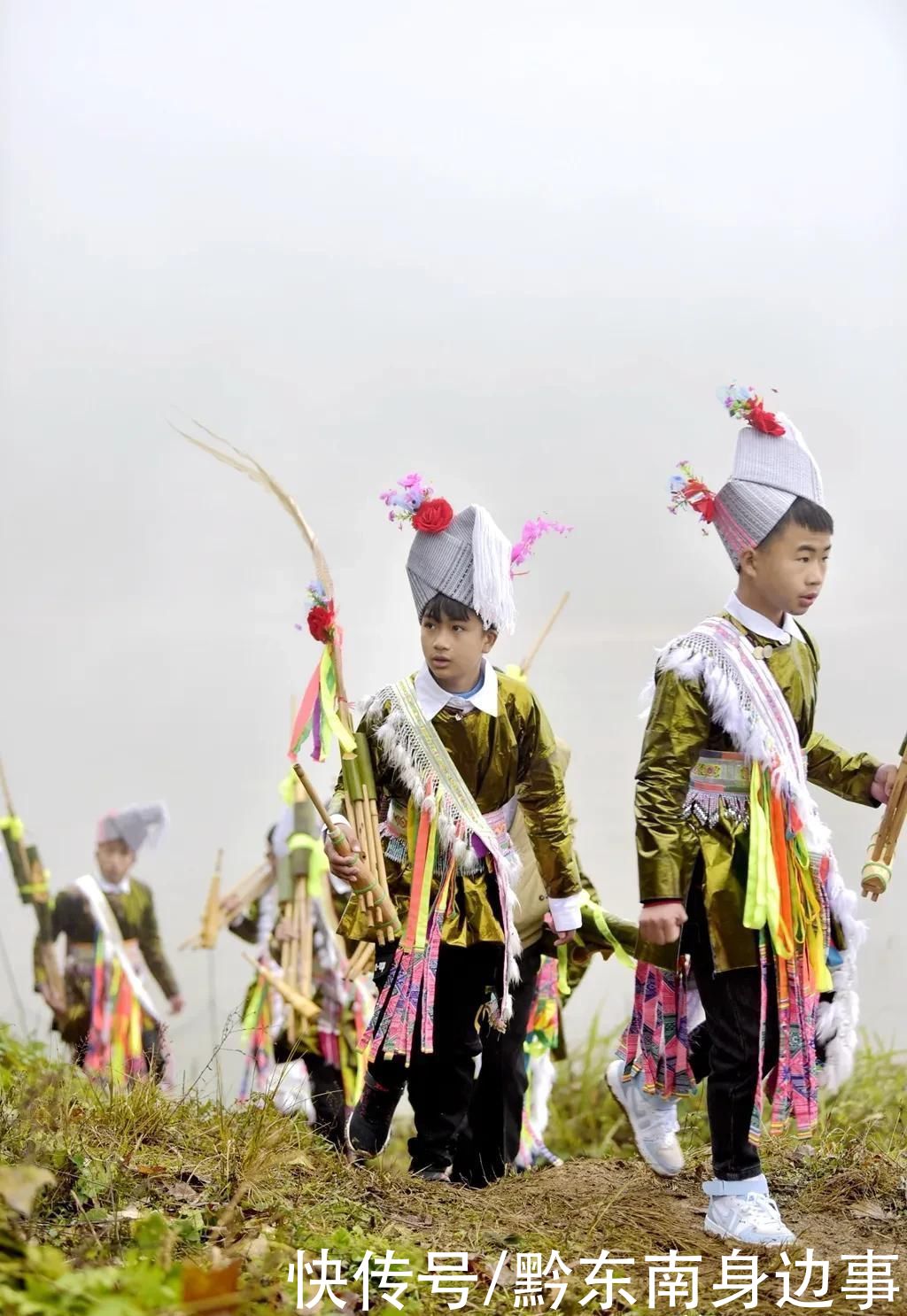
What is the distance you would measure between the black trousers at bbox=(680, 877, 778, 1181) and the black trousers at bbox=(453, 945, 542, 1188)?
82 centimetres

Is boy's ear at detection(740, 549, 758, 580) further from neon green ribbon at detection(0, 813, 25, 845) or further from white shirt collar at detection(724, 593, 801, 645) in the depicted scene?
neon green ribbon at detection(0, 813, 25, 845)

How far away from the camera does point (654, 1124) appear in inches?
140

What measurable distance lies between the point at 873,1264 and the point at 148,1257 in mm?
1516

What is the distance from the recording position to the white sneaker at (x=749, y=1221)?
124 inches

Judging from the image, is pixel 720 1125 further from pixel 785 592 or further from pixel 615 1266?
pixel 785 592

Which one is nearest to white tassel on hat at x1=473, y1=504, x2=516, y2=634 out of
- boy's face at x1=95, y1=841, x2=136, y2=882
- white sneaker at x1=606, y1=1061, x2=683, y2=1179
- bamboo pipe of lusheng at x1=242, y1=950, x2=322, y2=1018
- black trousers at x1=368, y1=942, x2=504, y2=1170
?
black trousers at x1=368, y1=942, x2=504, y2=1170

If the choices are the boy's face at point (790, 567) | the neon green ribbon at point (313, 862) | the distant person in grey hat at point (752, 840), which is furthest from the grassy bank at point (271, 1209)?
the boy's face at point (790, 567)

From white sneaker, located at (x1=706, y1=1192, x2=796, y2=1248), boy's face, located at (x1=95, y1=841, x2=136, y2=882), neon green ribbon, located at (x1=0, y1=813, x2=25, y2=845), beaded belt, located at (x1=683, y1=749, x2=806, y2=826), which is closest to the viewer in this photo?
white sneaker, located at (x1=706, y1=1192, x2=796, y2=1248)

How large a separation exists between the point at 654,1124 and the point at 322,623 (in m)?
1.43

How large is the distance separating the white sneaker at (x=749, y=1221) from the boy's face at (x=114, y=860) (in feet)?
9.92

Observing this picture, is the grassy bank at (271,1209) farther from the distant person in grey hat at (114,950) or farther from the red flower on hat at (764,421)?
the red flower on hat at (764,421)

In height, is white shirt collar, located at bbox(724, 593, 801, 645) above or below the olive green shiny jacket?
above

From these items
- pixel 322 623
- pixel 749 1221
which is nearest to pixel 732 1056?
pixel 749 1221

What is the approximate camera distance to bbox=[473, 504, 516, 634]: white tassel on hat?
11.6 ft
